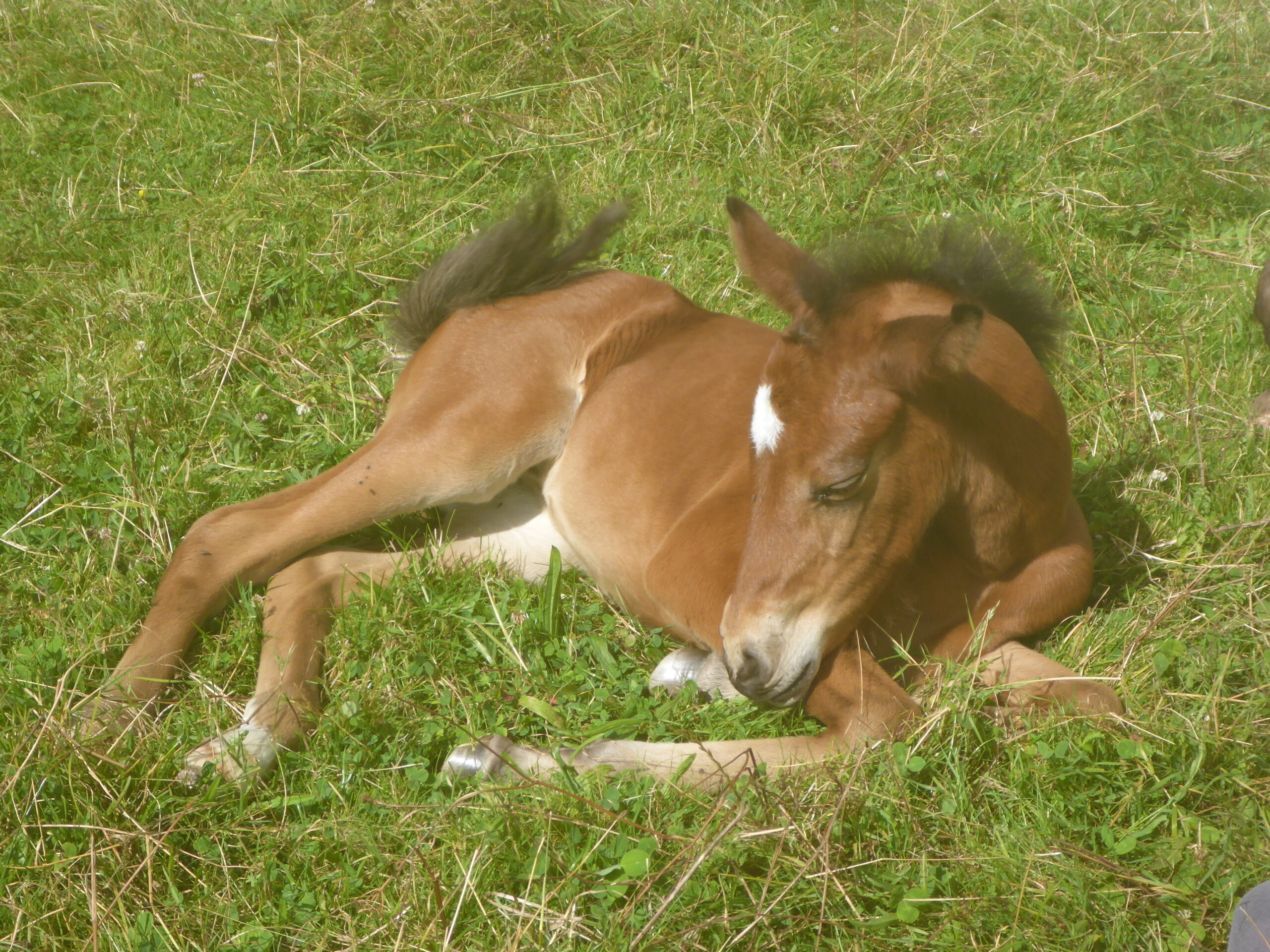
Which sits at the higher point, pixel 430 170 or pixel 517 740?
pixel 430 170

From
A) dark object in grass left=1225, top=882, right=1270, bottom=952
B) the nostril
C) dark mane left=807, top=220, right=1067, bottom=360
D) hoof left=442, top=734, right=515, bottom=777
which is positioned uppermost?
dark mane left=807, top=220, right=1067, bottom=360

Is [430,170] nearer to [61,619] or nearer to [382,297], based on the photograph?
[382,297]

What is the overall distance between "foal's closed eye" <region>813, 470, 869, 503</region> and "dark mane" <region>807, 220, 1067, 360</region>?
2.30ft

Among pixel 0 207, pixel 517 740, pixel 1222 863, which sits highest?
pixel 0 207

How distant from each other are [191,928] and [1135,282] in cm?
467

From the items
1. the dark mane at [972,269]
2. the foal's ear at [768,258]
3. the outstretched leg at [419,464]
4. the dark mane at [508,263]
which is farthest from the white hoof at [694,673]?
the dark mane at [508,263]

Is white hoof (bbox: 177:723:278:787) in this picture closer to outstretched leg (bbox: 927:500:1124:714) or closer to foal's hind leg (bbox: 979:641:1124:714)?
outstretched leg (bbox: 927:500:1124:714)

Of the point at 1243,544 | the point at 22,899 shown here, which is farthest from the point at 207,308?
the point at 1243,544

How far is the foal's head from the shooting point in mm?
2555

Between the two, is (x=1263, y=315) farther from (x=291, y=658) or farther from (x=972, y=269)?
(x=291, y=658)

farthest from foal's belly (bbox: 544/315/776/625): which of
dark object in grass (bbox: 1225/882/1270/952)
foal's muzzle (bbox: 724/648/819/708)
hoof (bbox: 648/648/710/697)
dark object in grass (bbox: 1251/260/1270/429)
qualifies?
dark object in grass (bbox: 1251/260/1270/429)

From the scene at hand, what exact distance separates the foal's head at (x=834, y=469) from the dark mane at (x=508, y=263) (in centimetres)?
143

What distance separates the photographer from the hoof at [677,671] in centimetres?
320

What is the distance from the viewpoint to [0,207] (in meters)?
5.18
